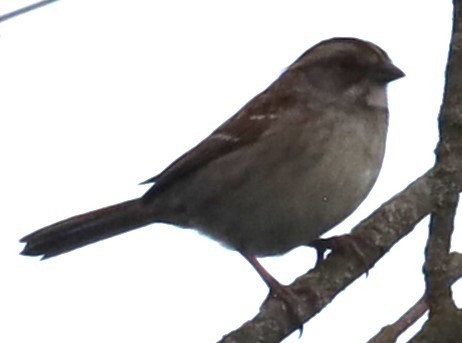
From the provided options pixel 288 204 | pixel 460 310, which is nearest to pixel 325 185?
pixel 288 204

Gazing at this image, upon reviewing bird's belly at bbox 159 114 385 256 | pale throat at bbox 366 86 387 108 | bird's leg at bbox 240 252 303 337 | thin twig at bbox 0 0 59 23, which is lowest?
bird's leg at bbox 240 252 303 337

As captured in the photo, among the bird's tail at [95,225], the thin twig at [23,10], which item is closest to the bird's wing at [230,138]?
the bird's tail at [95,225]

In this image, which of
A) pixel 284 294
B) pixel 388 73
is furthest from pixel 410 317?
pixel 388 73

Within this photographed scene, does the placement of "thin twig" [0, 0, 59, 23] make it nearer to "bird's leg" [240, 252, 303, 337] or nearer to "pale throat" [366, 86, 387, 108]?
"bird's leg" [240, 252, 303, 337]

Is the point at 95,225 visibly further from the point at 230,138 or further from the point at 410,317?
the point at 410,317

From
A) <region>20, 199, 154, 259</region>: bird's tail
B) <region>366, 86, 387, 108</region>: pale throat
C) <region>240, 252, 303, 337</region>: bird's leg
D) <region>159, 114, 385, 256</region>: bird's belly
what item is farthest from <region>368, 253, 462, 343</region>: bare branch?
<region>20, 199, 154, 259</region>: bird's tail

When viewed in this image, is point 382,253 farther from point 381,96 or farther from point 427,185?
point 381,96

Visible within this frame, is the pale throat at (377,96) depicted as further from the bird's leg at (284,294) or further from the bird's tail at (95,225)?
the bird's tail at (95,225)
